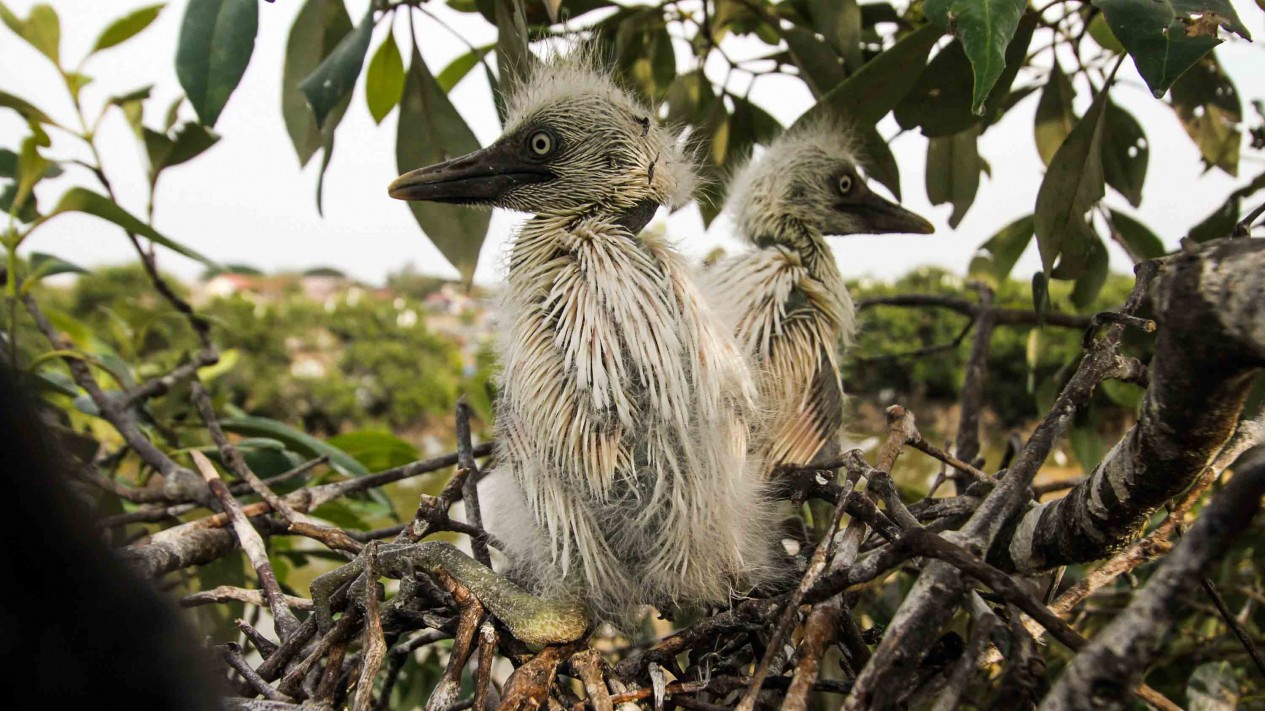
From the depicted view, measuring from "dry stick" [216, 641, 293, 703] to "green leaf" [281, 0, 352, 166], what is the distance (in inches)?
30.5

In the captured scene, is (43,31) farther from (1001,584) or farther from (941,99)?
(1001,584)

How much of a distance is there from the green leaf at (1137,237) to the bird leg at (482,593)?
4.27 feet

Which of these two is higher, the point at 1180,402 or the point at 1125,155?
the point at 1125,155

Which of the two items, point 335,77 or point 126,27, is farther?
point 126,27

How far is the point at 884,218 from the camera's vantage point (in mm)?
1684

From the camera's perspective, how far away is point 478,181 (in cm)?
112

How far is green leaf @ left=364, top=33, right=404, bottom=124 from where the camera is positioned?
1491 millimetres

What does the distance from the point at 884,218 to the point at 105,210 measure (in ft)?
4.36

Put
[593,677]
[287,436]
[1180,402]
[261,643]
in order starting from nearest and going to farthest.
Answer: [1180,402]
[593,677]
[261,643]
[287,436]

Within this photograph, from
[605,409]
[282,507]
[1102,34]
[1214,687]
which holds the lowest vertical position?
Result: [1214,687]

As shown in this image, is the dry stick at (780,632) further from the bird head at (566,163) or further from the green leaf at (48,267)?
the green leaf at (48,267)

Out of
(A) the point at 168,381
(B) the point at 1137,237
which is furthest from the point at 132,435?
(B) the point at 1137,237

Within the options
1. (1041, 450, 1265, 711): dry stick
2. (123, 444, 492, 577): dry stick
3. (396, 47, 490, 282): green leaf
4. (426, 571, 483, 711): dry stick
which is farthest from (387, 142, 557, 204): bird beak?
(1041, 450, 1265, 711): dry stick

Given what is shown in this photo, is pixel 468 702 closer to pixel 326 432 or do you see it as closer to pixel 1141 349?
pixel 1141 349
